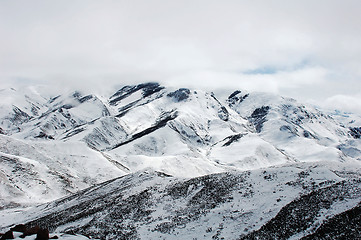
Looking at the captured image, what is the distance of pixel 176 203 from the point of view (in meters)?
34.8

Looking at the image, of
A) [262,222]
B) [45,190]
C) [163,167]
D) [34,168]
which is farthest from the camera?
[163,167]

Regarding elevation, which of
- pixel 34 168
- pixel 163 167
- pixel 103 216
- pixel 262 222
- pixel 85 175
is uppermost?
pixel 262 222

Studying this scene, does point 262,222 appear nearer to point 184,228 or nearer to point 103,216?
point 184,228

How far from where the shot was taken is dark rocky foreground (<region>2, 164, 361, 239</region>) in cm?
2338

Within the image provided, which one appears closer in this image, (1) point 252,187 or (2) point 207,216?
(2) point 207,216

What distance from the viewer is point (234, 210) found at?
1129 inches

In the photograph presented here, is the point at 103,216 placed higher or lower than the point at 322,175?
lower

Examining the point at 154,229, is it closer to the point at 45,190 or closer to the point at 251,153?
the point at 45,190

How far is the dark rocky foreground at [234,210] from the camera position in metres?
23.4

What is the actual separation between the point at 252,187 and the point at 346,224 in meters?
13.0

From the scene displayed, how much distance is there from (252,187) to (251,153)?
15818 cm

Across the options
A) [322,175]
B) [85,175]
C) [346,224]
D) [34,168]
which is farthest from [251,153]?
[346,224]

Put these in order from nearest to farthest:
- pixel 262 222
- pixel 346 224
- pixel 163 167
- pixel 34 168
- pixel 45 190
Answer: pixel 346 224, pixel 262 222, pixel 45 190, pixel 34 168, pixel 163 167

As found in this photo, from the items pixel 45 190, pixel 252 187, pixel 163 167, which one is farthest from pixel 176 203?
pixel 163 167
